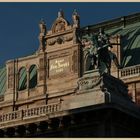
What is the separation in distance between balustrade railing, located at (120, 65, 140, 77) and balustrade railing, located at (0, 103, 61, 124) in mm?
16704

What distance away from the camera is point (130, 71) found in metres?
106

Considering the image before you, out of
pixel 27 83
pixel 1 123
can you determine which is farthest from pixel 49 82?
pixel 1 123

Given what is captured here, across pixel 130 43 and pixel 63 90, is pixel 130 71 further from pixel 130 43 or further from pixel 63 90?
pixel 63 90

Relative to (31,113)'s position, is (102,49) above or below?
above

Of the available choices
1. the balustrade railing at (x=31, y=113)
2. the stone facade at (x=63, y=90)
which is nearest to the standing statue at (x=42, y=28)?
the stone facade at (x=63, y=90)

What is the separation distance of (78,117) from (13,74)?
3385 cm

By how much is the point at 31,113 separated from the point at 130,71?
1773cm

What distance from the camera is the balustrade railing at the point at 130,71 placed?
105875 mm

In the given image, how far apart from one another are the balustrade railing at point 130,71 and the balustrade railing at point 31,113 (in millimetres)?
16704

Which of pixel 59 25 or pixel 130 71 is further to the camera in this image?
pixel 59 25

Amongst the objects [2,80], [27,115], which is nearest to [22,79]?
[2,80]

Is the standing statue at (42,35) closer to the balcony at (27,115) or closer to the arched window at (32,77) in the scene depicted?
the arched window at (32,77)

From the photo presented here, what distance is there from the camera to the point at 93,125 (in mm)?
83875

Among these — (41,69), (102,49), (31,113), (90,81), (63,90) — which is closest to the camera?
(90,81)
